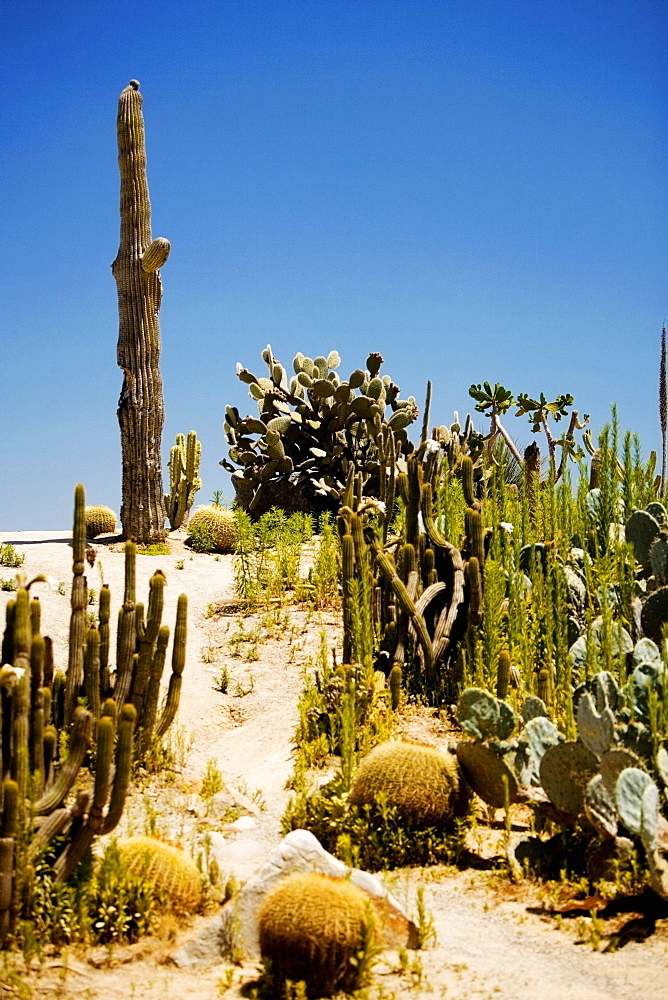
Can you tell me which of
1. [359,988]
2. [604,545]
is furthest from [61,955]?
[604,545]

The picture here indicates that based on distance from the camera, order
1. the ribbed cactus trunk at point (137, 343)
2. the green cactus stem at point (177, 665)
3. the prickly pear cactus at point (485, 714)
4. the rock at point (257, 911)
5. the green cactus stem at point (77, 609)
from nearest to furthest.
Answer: the rock at point (257, 911), the green cactus stem at point (77, 609), the prickly pear cactus at point (485, 714), the green cactus stem at point (177, 665), the ribbed cactus trunk at point (137, 343)

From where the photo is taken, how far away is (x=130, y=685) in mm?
4832

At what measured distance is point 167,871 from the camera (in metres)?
3.59

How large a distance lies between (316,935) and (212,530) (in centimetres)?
930

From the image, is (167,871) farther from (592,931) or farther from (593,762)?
(593,762)

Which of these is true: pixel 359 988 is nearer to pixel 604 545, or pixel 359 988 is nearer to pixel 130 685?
pixel 130 685

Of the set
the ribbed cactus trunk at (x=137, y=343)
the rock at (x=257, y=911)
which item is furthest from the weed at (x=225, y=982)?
the ribbed cactus trunk at (x=137, y=343)

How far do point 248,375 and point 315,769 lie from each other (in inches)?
298

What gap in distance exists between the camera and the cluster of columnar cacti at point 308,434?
1154cm

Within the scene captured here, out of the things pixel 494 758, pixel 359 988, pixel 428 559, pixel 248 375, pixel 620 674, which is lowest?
pixel 359 988

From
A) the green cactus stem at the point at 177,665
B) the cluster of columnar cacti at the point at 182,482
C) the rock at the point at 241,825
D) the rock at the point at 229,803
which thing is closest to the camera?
the rock at the point at 241,825

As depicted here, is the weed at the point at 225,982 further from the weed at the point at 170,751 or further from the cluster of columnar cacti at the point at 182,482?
the cluster of columnar cacti at the point at 182,482

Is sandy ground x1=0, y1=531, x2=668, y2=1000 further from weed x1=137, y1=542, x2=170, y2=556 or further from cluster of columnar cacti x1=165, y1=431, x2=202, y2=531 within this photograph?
cluster of columnar cacti x1=165, y1=431, x2=202, y2=531

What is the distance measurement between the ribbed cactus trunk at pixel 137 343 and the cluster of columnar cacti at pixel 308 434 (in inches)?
51.7
